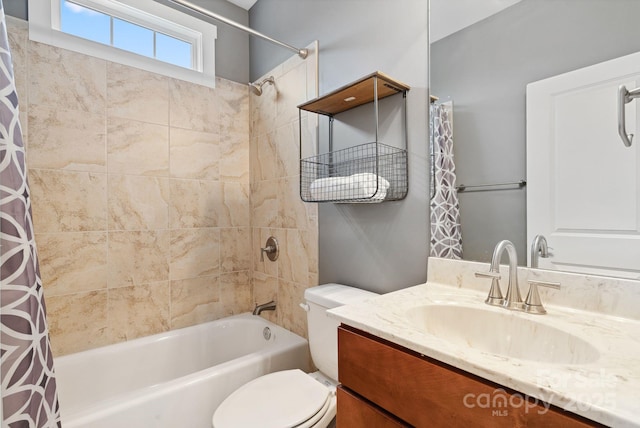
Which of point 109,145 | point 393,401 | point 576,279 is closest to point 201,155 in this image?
point 109,145

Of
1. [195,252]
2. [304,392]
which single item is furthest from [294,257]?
[304,392]

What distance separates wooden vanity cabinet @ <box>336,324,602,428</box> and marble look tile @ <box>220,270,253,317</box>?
148 cm

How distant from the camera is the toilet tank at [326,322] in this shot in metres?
1.31

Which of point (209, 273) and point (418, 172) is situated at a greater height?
point (418, 172)

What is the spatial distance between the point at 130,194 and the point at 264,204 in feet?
2.56

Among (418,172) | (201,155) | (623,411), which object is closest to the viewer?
(623,411)

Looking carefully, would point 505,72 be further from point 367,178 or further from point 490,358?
point 490,358

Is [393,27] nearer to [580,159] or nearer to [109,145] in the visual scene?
[580,159]

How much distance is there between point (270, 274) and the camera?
207 cm

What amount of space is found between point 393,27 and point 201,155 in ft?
4.48

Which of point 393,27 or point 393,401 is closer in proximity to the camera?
point 393,401

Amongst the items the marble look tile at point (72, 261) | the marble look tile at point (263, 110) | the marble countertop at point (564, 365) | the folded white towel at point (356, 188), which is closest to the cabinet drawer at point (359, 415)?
the marble countertop at point (564, 365)

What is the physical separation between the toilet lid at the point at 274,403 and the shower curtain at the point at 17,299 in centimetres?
50

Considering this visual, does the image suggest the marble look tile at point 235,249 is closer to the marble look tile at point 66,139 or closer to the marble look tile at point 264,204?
the marble look tile at point 264,204
